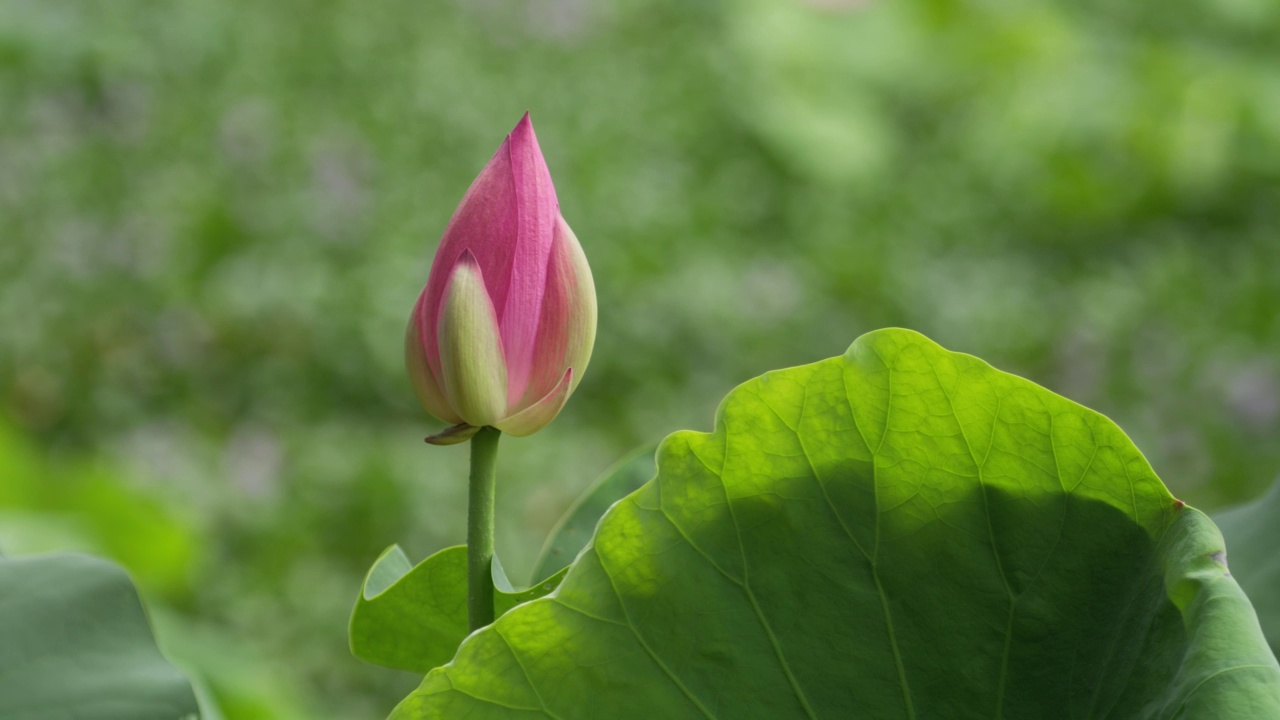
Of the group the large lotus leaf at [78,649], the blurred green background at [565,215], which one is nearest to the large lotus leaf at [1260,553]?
the large lotus leaf at [78,649]

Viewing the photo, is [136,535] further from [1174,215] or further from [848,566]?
[1174,215]

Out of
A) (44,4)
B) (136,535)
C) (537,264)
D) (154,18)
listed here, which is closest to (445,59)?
(154,18)

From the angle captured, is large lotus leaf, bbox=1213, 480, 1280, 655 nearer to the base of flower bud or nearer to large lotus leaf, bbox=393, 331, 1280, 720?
large lotus leaf, bbox=393, 331, 1280, 720

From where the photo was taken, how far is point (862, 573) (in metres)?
0.36

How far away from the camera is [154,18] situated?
3.93m

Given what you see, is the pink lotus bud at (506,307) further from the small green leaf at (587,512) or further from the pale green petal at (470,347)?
the small green leaf at (587,512)

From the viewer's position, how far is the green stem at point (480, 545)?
0.36 metres

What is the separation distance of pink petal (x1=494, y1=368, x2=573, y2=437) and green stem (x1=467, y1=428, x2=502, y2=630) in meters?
0.01

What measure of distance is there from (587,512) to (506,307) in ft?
0.58

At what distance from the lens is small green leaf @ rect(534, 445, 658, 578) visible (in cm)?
49

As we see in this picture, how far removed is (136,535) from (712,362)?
1.53m

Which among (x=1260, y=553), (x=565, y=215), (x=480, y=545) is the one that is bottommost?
(x=1260, y=553)

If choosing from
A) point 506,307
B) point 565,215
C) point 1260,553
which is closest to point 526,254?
point 506,307

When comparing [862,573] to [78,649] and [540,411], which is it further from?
[78,649]
